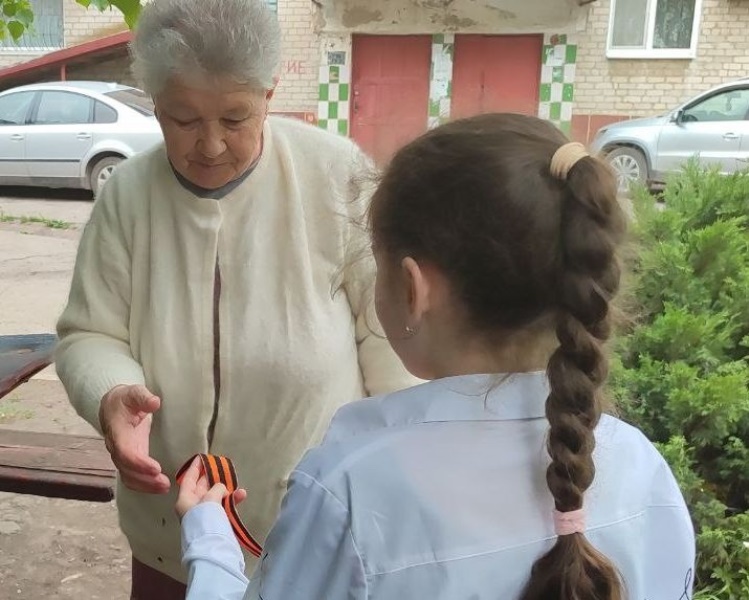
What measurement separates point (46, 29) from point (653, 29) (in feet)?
32.3

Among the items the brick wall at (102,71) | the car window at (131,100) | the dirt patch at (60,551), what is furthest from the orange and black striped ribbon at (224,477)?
the brick wall at (102,71)

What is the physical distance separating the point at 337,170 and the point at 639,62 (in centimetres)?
1236

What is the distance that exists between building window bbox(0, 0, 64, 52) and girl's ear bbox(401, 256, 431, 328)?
15142 mm

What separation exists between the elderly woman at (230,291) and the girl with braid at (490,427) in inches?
21.7

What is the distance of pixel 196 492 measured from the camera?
1176mm

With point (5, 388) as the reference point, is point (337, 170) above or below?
above

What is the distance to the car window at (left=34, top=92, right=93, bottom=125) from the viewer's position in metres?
10.2

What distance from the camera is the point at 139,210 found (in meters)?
1.49

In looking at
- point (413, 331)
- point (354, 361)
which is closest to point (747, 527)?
point (354, 361)

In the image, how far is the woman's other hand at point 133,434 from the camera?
51.2 inches

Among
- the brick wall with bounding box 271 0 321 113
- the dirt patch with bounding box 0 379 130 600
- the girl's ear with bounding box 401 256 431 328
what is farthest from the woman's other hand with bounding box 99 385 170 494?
the brick wall with bounding box 271 0 321 113

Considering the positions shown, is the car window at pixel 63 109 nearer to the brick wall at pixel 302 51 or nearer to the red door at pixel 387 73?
the brick wall at pixel 302 51

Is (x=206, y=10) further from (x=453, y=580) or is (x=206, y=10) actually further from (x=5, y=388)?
(x=5, y=388)

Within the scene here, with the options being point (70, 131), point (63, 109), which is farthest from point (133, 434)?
point (63, 109)
